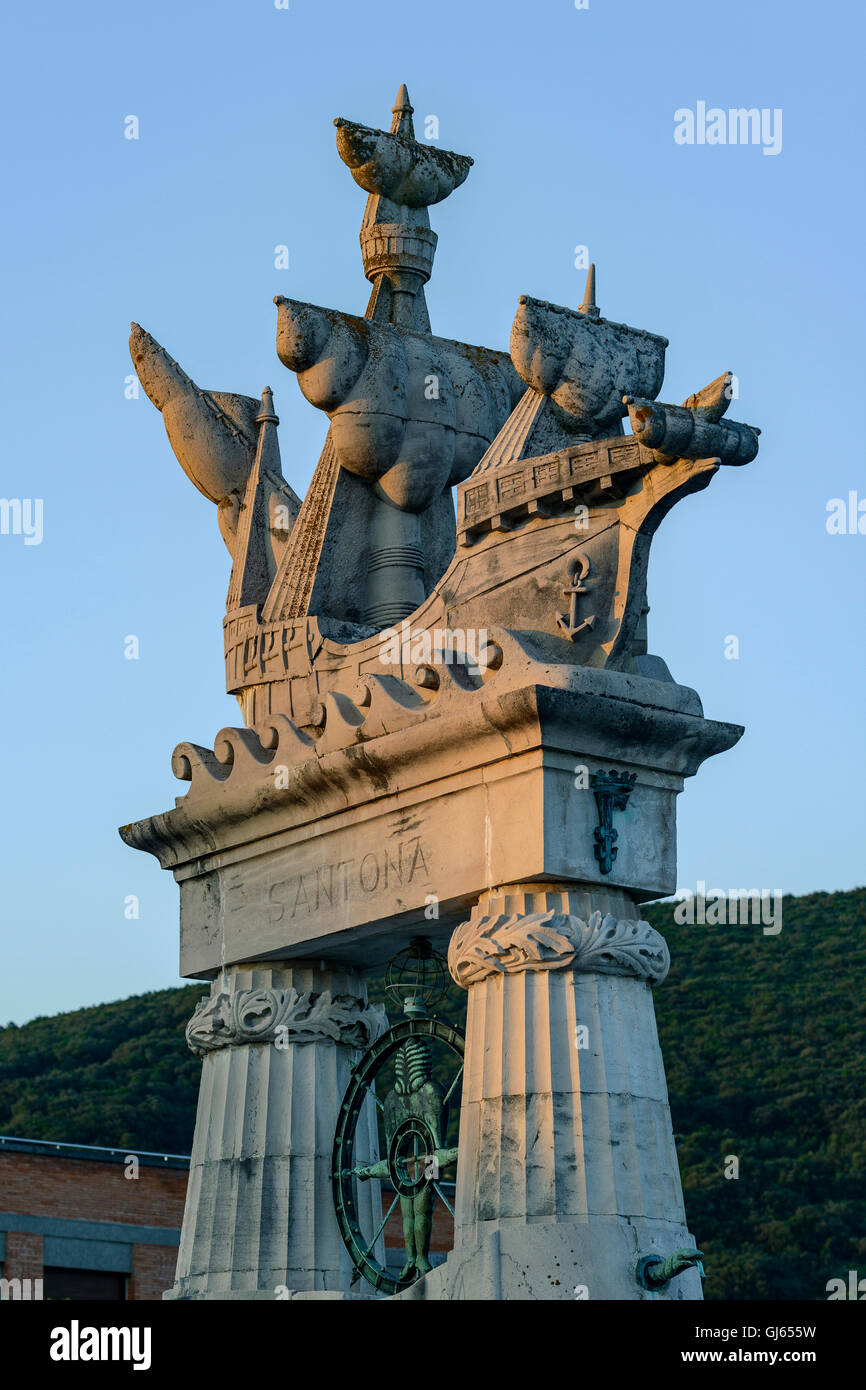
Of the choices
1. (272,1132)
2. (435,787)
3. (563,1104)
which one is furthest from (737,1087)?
(563,1104)

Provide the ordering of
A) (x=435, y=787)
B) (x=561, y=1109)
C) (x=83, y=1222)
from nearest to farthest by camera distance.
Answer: (x=561, y=1109) → (x=435, y=787) → (x=83, y=1222)

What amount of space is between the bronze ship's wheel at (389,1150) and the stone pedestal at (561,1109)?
803 millimetres

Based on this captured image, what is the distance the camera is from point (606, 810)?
11.8 meters

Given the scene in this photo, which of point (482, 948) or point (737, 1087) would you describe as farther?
point (737, 1087)

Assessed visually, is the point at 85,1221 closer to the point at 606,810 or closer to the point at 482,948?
the point at 482,948

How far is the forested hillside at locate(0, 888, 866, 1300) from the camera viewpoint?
1529 inches

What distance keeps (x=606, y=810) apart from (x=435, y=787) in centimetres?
115

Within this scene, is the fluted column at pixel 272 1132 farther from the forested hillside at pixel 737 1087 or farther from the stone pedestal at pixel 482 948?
the forested hillside at pixel 737 1087

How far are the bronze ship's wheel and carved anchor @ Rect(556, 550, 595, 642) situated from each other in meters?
2.39

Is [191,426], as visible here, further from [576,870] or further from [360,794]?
[576,870]

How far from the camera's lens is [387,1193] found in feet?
112

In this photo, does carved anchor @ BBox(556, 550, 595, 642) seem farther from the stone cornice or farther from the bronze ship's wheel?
the bronze ship's wheel
